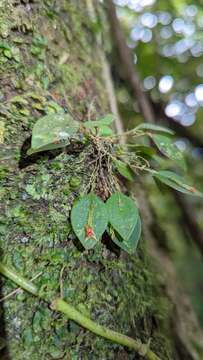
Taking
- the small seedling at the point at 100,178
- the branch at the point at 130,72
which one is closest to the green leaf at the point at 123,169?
the small seedling at the point at 100,178

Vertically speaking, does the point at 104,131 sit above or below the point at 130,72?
below

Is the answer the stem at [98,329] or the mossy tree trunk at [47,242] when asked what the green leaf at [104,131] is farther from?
the stem at [98,329]

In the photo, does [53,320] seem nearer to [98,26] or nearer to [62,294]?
[62,294]

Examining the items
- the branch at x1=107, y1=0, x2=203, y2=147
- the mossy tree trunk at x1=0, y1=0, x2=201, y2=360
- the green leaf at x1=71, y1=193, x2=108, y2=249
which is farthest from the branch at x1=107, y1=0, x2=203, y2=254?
the green leaf at x1=71, y1=193, x2=108, y2=249

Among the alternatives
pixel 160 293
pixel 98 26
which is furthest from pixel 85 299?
pixel 98 26

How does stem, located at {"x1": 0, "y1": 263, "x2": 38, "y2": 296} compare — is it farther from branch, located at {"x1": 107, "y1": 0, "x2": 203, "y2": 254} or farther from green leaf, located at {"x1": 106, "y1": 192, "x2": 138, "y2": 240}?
branch, located at {"x1": 107, "y1": 0, "x2": 203, "y2": 254}

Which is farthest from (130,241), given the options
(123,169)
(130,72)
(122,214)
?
(130,72)

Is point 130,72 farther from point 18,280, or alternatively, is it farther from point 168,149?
point 18,280
